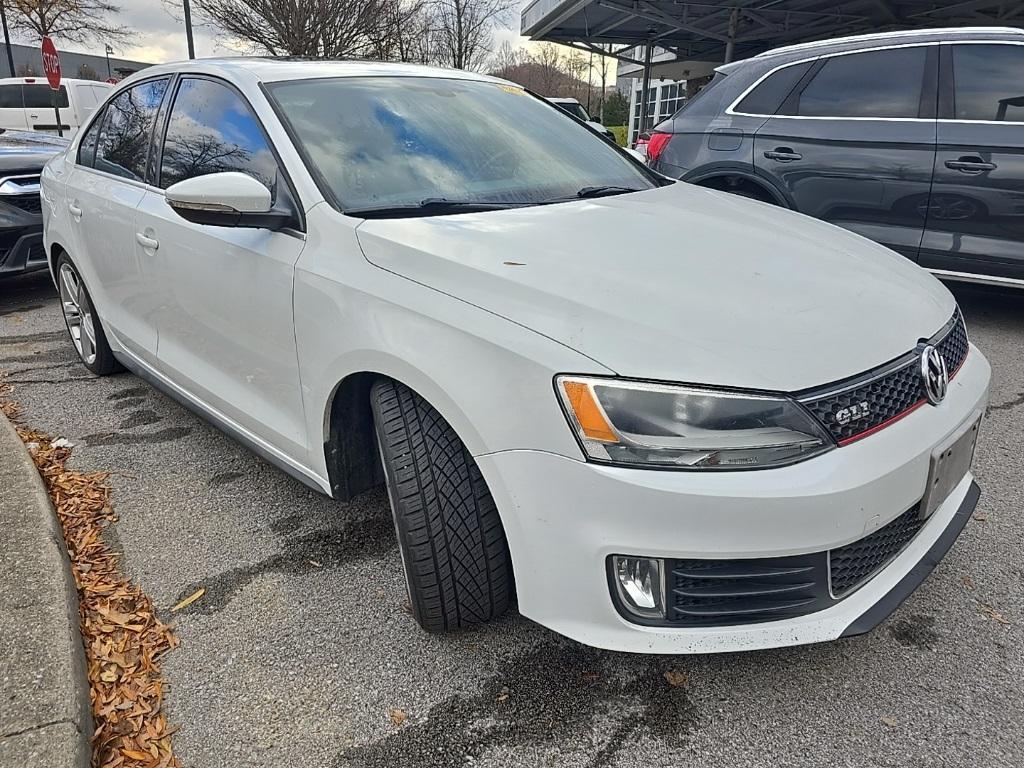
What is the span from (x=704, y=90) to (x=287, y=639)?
5037 millimetres

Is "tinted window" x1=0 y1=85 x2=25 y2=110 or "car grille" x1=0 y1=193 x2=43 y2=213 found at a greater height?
"tinted window" x1=0 y1=85 x2=25 y2=110

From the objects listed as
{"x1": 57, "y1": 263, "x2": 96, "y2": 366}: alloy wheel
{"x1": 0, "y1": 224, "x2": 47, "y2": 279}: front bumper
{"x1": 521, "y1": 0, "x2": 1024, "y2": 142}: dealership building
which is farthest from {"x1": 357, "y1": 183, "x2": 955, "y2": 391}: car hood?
{"x1": 521, "y1": 0, "x2": 1024, "y2": 142}: dealership building

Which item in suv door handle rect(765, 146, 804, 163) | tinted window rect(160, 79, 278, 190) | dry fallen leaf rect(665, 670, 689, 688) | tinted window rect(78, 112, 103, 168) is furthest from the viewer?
suv door handle rect(765, 146, 804, 163)

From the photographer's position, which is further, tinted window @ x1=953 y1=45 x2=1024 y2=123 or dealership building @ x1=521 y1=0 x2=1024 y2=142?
dealership building @ x1=521 y1=0 x2=1024 y2=142

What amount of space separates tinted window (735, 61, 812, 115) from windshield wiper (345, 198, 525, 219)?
3.63 metres

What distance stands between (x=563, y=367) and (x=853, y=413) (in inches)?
25.1

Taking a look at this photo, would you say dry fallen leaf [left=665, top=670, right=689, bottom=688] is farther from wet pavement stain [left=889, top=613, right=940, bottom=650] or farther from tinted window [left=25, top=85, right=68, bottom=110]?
tinted window [left=25, top=85, right=68, bottom=110]

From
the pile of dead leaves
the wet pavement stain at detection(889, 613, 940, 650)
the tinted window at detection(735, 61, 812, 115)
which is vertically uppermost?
the tinted window at detection(735, 61, 812, 115)

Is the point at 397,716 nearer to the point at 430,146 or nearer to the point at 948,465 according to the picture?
the point at 948,465

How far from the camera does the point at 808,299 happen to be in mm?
1833

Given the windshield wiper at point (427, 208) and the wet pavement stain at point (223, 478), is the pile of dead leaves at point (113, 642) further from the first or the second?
the windshield wiper at point (427, 208)

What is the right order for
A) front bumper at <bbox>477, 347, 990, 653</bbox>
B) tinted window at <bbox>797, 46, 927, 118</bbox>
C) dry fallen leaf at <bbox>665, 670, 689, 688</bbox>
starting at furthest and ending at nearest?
tinted window at <bbox>797, 46, 927, 118</bbox>, dry fallen leaf at <bbox>665, 670, 689, 688</bbox>, front bumper at <bbox>477, 347, 990, 653</bbox>

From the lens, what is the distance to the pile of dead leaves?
1715 mm

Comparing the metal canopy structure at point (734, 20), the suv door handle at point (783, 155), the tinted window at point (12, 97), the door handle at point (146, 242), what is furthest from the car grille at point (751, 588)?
the tinted window at point (12, 97)
